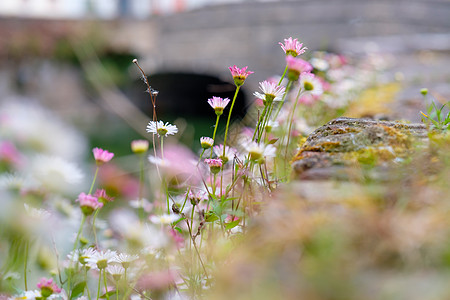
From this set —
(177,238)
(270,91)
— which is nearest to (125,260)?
(177,238)

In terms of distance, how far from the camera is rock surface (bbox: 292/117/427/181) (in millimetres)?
618

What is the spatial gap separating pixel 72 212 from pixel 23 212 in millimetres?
273

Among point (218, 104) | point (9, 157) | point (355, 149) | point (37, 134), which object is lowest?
point (355, 149)

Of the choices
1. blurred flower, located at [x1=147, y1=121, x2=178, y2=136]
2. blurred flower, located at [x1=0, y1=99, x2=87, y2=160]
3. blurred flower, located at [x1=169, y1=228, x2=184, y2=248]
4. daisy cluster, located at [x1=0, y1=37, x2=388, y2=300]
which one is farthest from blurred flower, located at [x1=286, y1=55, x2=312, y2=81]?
blurred flower, located at [x1=0, y1=99, x2=87, y2=160]

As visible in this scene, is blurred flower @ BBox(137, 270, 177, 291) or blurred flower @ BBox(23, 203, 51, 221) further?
blurred flower @ BBox(23, 203, 51, 221)

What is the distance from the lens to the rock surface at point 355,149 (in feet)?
2.03

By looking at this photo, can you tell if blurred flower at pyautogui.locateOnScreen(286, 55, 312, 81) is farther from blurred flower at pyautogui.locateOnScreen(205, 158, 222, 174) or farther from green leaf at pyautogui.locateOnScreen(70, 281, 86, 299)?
green leaf at pyautogui.locateOnScreen(70, 281, 86, 299)

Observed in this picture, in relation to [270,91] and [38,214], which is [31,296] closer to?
[38,214]

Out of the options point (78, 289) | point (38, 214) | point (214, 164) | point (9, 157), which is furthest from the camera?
point (9, 157)

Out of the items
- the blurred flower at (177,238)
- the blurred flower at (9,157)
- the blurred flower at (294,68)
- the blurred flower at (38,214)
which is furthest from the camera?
the blurred flower at (9,157)

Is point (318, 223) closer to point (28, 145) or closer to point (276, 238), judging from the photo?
point (276, 238)

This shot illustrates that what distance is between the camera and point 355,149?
0.71 metres

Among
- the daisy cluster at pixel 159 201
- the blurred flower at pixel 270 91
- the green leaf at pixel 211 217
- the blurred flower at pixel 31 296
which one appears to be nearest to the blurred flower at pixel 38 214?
the daisy cluster at pixel 159 201

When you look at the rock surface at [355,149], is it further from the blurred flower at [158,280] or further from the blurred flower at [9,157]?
the blurred flower at [9,157]
